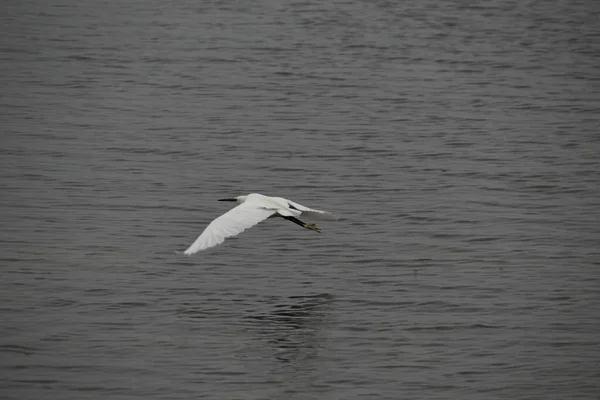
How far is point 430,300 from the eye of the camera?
1161cm

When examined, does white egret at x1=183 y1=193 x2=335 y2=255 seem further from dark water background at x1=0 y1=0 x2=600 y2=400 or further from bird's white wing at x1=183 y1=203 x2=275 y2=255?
dark water background at x1=0 y1=0 x2=600 y2=400

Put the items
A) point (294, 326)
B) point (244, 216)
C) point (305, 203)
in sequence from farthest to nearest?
point (305, 203) < point (244, 216) < point (294, 326)

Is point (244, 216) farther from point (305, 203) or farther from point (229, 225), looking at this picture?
point (305, 203)

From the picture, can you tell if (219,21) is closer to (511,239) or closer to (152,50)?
(152,50)

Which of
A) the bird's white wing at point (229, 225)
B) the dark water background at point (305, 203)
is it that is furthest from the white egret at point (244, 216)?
the dark water background at point (305, 203)

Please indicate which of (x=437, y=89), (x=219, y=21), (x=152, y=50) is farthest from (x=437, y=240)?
(x=219, y=21)

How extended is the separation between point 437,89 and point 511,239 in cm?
894

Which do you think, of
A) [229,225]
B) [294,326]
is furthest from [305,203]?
[294,326]

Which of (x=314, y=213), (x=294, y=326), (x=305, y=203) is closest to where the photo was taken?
(x=294, y=326)

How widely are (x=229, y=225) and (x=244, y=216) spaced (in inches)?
13.7

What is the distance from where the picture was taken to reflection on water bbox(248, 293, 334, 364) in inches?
405

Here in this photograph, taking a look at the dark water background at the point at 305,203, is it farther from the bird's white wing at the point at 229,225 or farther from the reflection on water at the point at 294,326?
the bird's white wing at the point at 229,225

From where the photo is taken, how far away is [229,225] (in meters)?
11.0

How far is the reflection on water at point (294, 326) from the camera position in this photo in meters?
10.3
